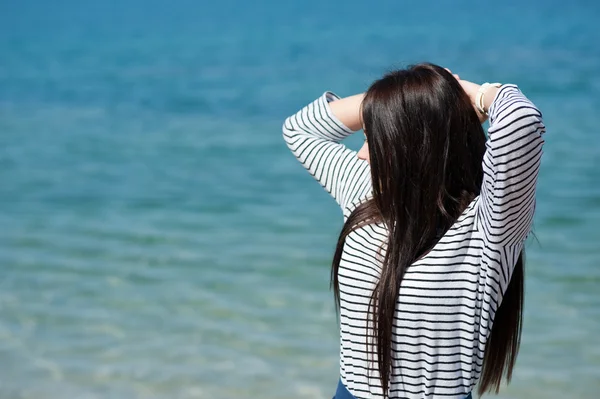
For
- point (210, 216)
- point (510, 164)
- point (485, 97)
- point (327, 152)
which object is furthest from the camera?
point (210, 216)

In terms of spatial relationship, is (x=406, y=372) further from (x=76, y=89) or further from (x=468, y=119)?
(x=76, y=89)

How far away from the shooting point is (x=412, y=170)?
163 centimetres

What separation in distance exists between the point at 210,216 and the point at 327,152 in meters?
4.09

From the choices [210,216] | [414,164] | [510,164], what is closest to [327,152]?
[414,164]

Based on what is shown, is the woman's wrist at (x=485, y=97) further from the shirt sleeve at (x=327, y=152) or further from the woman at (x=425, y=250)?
the shirt sleeve at (x=327, y=152)

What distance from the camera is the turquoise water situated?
12.9 ft

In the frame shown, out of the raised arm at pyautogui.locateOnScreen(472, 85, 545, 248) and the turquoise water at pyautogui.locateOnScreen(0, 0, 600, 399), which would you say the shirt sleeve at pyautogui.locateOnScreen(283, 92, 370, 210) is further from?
the turquoise water at pyautogui.locateOnScreen(0, 0, 600, 399)

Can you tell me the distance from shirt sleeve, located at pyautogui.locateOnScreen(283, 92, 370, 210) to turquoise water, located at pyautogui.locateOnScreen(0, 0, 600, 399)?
1506 millimetres

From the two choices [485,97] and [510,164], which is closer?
[510,164]

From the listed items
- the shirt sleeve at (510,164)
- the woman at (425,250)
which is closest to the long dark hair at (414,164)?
the woman at (425,250)

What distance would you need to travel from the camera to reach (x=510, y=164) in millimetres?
1434

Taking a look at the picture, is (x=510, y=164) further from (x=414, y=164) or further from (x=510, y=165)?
(x=414, y=164)

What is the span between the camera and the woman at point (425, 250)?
1.60m

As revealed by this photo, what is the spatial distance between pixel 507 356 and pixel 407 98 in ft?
2.00
